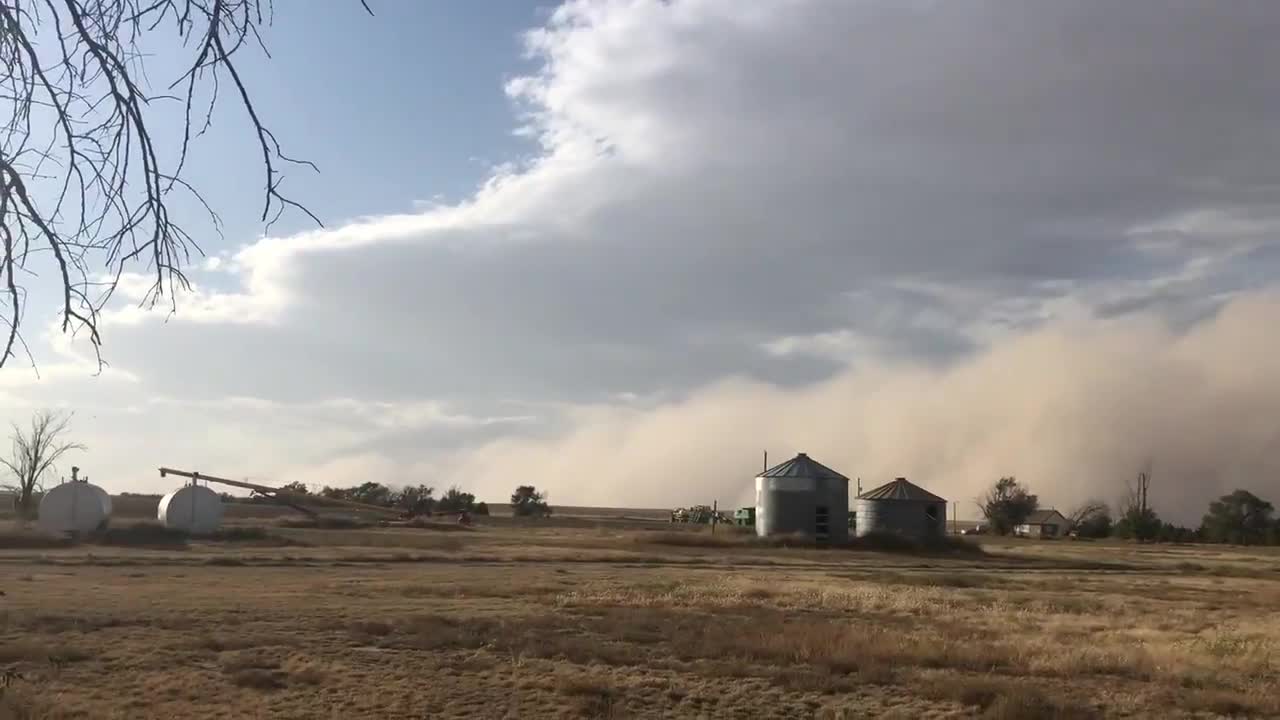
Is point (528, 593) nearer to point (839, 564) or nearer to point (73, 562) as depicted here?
point (73, 562)

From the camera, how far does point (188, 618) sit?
65.5ft

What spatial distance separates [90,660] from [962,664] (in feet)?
41.4

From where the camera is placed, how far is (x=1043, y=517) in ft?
484

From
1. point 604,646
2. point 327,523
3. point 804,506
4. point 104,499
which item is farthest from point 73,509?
point 604,646

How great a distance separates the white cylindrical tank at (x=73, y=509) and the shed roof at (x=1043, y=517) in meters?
108

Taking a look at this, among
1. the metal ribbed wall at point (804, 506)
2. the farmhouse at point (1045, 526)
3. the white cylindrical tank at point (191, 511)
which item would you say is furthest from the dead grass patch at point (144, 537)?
the farmhouse at point (1045, 526)

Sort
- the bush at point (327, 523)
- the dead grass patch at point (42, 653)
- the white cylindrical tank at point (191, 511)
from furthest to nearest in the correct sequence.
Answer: the bush at point (327, 523) → the white cylindrical tank at point (191, 511) → the dead grass patch at point (42, 653)

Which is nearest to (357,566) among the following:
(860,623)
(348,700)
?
(860,623)

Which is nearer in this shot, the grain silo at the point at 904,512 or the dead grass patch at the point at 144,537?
the dead grass patch at the point at 144,537

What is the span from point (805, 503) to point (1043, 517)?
87.8 metres

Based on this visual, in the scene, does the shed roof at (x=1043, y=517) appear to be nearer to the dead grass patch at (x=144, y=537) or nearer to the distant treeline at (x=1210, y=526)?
the distant treeline at (x=1210, y=526)

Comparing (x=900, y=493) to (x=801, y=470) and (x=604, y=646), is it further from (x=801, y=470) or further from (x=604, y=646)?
(x=604, y=646)

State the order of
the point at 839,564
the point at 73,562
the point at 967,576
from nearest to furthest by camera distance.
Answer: the point at 73,562 < the point at 967,576 < the point at 839,564

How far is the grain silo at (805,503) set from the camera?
71938mm
